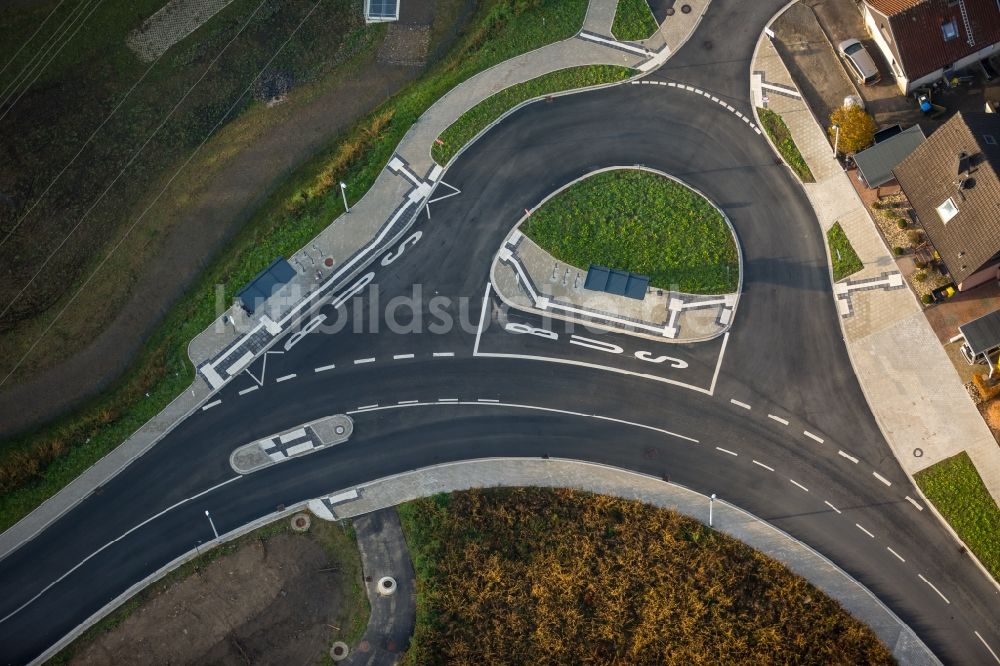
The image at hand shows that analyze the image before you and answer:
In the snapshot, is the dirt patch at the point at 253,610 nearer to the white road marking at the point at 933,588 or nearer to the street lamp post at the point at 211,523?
the street lamp post at the point at 211,523

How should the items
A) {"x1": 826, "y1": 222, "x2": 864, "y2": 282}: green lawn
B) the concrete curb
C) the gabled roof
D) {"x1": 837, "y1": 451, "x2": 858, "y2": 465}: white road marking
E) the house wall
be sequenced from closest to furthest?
the concrete curb, the house wall, {"x1": 837, "y1": 451, "x2": 858, "y2": 465}: white road marking, the gabled roof, {"x1": 826, "y1": 222, "x2": 864, "y2": 282}: green lawn

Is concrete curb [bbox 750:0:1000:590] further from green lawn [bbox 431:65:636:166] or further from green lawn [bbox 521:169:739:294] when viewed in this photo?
green lawn [bbox 431:65:636:166]

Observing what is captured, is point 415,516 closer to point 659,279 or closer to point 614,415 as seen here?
point 614,415

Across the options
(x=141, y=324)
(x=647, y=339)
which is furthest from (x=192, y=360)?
(x=647, y=339)

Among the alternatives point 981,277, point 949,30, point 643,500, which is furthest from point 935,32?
point 643,500

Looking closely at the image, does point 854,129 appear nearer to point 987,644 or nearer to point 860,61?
point 860,61

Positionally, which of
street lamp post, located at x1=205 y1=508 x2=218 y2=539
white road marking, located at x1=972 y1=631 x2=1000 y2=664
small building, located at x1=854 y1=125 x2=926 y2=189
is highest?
small building, located at x1=854 y1=125 x2=926 y2=189

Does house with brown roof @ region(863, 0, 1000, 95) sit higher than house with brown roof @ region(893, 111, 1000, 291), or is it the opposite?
house with brown roof @ region(863, 0, 1000, 95)

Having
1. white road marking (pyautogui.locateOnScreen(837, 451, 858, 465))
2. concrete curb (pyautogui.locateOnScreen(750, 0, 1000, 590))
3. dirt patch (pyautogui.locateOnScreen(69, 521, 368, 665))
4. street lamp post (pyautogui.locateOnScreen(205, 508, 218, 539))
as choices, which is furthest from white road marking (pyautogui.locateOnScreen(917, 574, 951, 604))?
street lamp post (pyautogui.locateOnScreen(205, 508, 218, 539))
